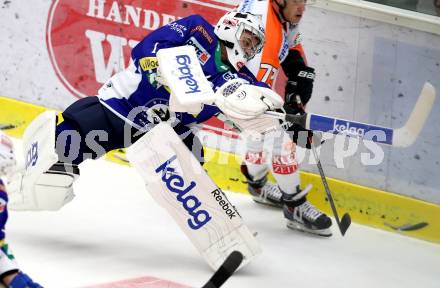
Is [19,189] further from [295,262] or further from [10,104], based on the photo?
[10,104]

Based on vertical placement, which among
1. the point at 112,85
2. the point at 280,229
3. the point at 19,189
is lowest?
the point at 280,229

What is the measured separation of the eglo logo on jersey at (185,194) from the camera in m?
4.01

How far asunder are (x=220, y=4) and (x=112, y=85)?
105 centimetres

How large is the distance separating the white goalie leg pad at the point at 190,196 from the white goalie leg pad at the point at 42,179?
289mm

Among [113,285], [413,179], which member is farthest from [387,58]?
[113,285]

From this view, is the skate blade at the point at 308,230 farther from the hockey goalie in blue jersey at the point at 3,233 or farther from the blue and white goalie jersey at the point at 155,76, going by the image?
the hockey goalie in blue jersey at the point at 3,233

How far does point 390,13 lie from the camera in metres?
4.69

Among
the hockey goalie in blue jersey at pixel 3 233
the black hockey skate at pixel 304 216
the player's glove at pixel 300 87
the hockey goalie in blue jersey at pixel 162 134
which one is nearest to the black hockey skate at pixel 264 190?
the black hockey skate at pixel 304 216

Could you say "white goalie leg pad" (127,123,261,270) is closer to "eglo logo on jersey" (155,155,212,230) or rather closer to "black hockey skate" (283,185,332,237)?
"eglo logo on jersey" (155,155,212,230)

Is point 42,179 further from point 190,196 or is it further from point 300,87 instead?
point 300,87

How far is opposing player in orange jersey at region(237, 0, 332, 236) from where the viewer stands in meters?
4.51

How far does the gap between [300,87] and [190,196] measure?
33.9 inches

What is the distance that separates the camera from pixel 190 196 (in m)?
4.03

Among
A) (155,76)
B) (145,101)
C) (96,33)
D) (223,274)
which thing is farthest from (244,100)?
(96,33)
